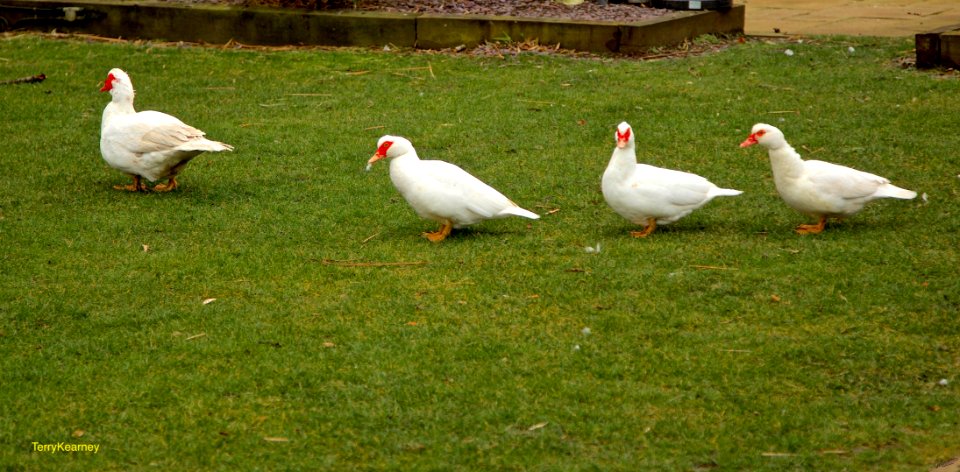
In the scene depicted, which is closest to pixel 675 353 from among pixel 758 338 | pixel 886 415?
pixel 758 338

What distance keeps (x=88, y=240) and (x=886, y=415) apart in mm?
4175

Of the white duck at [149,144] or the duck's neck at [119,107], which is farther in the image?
the duck's neck at [119,107]

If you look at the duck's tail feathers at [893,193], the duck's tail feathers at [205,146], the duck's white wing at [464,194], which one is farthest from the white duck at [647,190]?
the duck's tail feathers at [205,146]

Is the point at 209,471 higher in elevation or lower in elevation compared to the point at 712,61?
lower

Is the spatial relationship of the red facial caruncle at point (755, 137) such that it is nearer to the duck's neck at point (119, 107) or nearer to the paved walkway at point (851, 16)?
the duck's neck at point (119, 107)

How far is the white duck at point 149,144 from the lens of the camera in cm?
680

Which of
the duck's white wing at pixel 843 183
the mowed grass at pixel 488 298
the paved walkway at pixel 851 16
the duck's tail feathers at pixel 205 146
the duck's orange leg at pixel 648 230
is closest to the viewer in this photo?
the mowed grass at pixel 488 298

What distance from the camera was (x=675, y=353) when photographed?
15.2 feet

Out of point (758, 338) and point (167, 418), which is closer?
point (167, 418)

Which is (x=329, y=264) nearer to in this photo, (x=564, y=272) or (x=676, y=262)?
(x=564, y=272)

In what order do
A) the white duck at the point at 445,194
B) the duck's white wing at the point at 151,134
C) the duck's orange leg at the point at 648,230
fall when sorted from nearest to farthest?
the white duck at the point at 445,194, the duck's orange leg at the point at 648,230, the duck's white wing at the point at 151,134

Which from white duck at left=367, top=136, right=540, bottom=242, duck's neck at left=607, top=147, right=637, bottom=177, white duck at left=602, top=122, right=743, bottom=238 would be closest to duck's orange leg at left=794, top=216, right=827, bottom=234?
white duck at left=602, top=122, right=743, bottom=238

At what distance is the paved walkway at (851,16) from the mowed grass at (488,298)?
273 centimetres

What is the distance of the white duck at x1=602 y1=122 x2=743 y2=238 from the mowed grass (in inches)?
6.7
